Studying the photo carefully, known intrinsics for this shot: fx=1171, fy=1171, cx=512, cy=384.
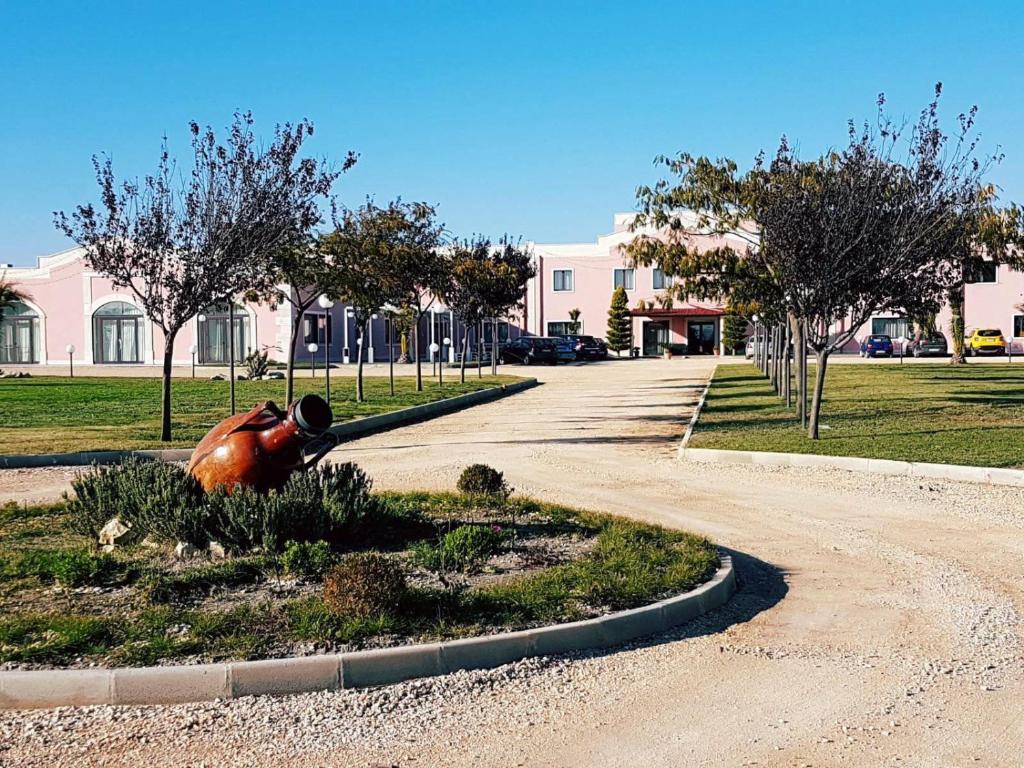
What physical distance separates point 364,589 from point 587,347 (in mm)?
55346

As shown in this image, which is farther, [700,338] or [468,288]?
[700,338]

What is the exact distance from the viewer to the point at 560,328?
71.2 meters

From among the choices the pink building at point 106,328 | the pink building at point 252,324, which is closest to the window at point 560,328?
the pink building at point 252,324

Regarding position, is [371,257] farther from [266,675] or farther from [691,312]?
[691,312]

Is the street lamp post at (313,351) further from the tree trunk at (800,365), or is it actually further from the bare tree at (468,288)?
the tree trunk at (800,365)

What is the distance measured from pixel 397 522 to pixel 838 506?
4.68m

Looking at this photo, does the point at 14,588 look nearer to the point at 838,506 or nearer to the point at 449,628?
the point at 449,628

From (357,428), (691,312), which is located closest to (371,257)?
(357,428)

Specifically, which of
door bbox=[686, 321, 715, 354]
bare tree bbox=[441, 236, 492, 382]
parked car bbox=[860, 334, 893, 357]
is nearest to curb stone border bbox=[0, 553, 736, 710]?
bare tree bbox=[441, 236, 492, 382]

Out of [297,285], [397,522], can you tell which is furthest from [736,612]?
[297,285]

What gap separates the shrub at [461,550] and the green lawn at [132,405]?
9.30m

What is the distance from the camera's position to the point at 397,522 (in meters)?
9.14

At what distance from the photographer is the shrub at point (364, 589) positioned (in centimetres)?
629

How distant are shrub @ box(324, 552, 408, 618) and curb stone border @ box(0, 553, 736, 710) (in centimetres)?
50
